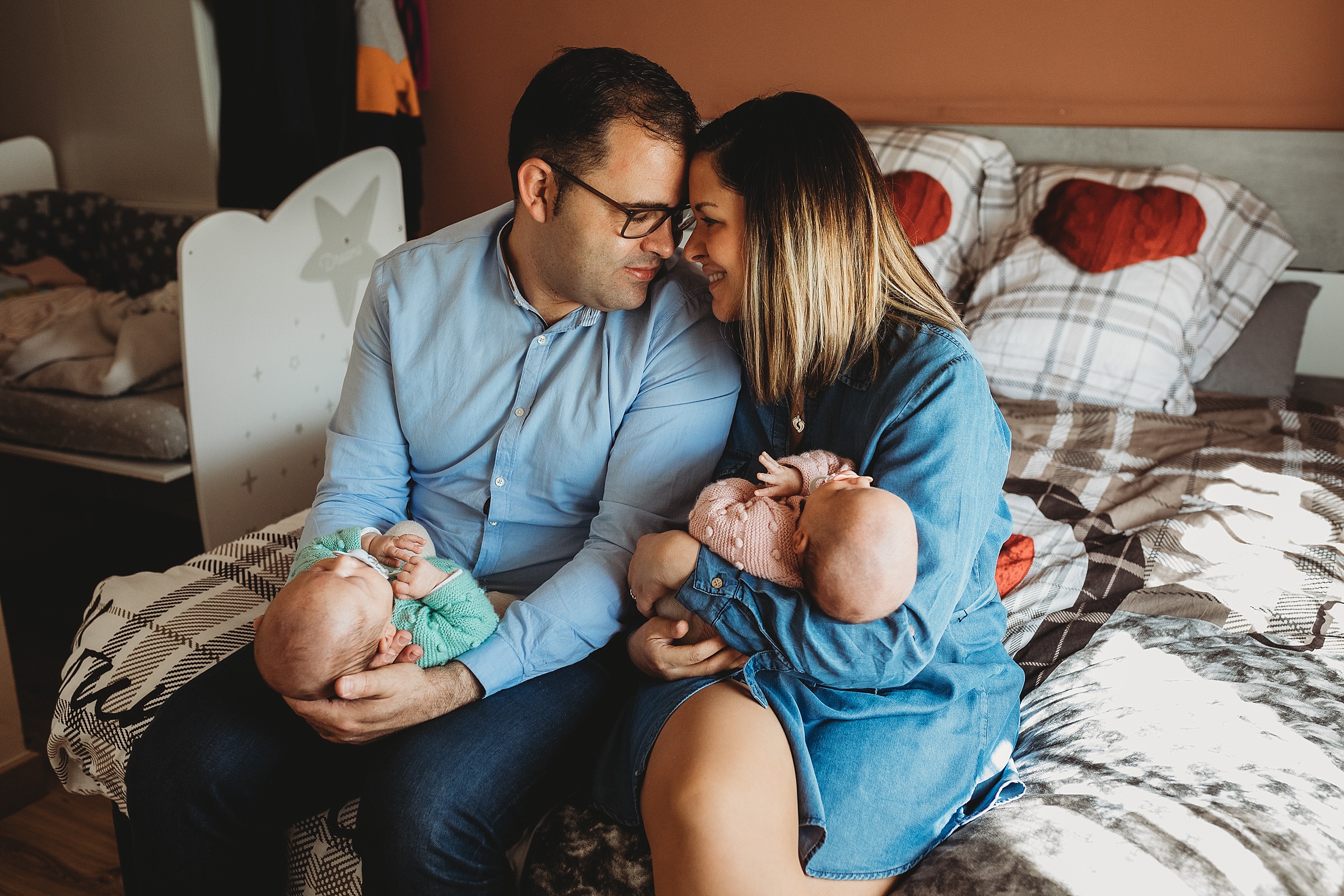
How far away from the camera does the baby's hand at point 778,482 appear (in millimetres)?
1099

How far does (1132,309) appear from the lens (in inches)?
82.9

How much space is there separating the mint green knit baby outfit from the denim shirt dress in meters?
0.23

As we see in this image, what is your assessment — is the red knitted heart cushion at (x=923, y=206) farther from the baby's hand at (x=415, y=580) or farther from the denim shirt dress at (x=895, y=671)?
the baby's hand at (x=415, y=580)

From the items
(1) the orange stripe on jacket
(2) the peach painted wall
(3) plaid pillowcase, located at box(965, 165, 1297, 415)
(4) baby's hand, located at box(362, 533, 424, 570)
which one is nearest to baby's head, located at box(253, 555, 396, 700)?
(4) baby's hand, located at box(362, 533, 424, 570)

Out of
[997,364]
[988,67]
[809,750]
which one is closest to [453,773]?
[809,750]

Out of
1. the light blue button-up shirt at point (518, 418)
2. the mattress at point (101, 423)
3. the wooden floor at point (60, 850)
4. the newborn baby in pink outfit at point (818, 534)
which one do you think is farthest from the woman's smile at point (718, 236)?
the mattress at point (101, 423)

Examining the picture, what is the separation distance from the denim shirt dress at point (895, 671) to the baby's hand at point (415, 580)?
0.99ft

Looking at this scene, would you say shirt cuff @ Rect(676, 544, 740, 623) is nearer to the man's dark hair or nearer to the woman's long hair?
the woman's long hair

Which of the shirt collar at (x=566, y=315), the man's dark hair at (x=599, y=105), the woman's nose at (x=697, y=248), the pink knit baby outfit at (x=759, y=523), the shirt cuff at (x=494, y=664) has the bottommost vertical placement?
the shirt cuff at (x=494, y=664)

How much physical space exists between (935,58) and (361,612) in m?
2.44

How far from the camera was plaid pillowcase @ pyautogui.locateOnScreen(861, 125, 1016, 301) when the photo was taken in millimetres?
2404

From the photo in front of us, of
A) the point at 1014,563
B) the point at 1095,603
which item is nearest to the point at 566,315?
the point at 1014,563

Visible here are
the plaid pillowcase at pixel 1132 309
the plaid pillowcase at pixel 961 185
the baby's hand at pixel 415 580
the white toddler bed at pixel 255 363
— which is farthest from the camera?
the plaid pillowcase at pixel 961 185

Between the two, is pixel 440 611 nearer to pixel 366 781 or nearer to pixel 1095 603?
pixel 366 781
